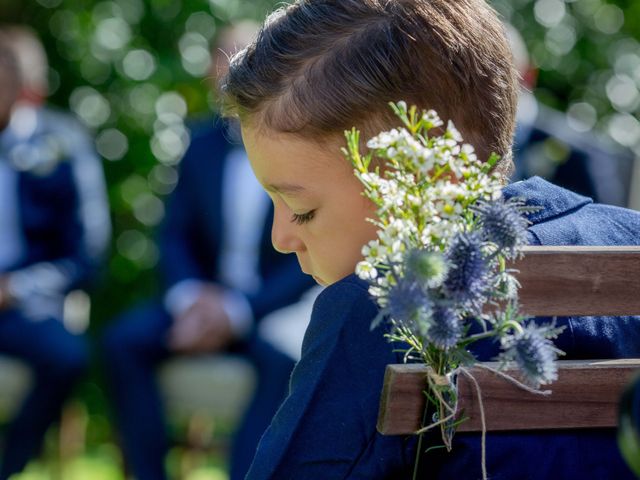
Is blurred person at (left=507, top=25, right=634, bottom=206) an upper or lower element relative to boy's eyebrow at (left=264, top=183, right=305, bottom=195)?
lower

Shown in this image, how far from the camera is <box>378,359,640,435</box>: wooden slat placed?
55.3 inches

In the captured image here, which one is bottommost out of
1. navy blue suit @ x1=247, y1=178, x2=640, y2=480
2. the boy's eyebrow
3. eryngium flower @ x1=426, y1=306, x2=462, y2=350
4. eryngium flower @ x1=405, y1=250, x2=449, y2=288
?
navy blue suit @ x1=247, y1=178, x2=640, y2=480

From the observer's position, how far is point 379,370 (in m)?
1.50

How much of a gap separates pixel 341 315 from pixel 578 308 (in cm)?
34

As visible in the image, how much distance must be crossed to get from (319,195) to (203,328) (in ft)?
8.43

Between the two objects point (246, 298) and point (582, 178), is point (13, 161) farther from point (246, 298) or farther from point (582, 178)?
point (582, 178)

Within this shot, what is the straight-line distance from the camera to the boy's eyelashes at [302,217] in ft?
5.89

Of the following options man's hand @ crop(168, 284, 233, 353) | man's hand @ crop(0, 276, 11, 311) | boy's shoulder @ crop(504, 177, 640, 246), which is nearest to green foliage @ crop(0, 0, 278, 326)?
man's hand @ crop(0, 276, 11, 311)

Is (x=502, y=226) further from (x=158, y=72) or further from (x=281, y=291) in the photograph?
(x=158, y=72)

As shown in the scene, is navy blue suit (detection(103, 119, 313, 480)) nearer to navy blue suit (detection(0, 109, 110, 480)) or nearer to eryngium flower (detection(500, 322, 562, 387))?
navy blue suit (detection(0, 109, 110, 480))

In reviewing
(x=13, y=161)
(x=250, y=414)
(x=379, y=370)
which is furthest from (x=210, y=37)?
(x=379, y=370)

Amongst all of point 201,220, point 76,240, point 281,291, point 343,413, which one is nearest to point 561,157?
point 281,291

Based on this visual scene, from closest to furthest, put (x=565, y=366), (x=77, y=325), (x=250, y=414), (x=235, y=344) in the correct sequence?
(x=565, y=366) → (x=250, y=414) → (x=235, y=344) → (x=77, y=325)

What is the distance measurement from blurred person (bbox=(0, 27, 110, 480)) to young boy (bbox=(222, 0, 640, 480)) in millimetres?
2886
